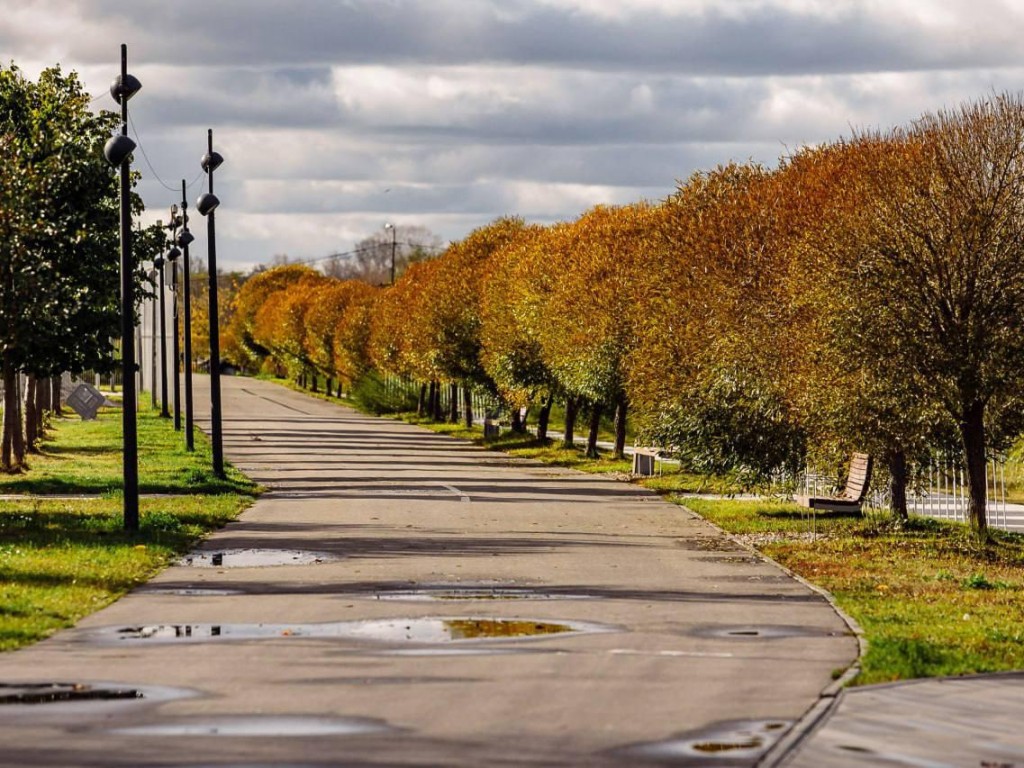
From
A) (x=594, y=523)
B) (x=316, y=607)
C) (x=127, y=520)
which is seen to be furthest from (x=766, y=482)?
(x=316, y=607)

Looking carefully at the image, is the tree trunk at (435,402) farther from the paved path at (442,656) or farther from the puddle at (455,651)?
the puddle at (455,651)

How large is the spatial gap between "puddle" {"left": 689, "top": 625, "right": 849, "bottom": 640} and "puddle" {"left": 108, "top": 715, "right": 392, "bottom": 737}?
458cm

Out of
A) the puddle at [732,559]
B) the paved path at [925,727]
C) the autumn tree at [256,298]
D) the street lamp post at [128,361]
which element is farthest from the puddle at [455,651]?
the autumn tree at [256,298]

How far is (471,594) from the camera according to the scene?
16.2 meters

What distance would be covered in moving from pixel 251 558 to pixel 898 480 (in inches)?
444

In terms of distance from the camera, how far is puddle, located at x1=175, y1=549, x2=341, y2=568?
747 inches

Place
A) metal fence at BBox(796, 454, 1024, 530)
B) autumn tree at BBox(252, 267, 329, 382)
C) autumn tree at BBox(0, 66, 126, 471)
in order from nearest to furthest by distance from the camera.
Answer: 1. metal fence at BBox(796, 454, 1024, 530)
2. autumn tree at BBox(0, 66, 126, 471)
3. autumn tree at BBox(252, 267, 329, 382)

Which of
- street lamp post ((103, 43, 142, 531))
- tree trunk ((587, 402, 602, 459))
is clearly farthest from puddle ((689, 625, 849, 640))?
tree trunk ((587, 402, 602, 459))

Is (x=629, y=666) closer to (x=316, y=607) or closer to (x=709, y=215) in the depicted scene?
(x=316, y=607)

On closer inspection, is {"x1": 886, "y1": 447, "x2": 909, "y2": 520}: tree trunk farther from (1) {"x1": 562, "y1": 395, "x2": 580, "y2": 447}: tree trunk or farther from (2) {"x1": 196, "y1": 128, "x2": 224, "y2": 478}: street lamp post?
(1) {"x1": 562, "y1": 395, "x2": 580, "y2": 447}: tree trunk

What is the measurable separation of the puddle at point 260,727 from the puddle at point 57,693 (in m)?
0.97

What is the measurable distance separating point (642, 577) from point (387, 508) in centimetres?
1080

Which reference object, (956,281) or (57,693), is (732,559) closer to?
(956,281)

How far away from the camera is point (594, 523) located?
26047 millimetres
